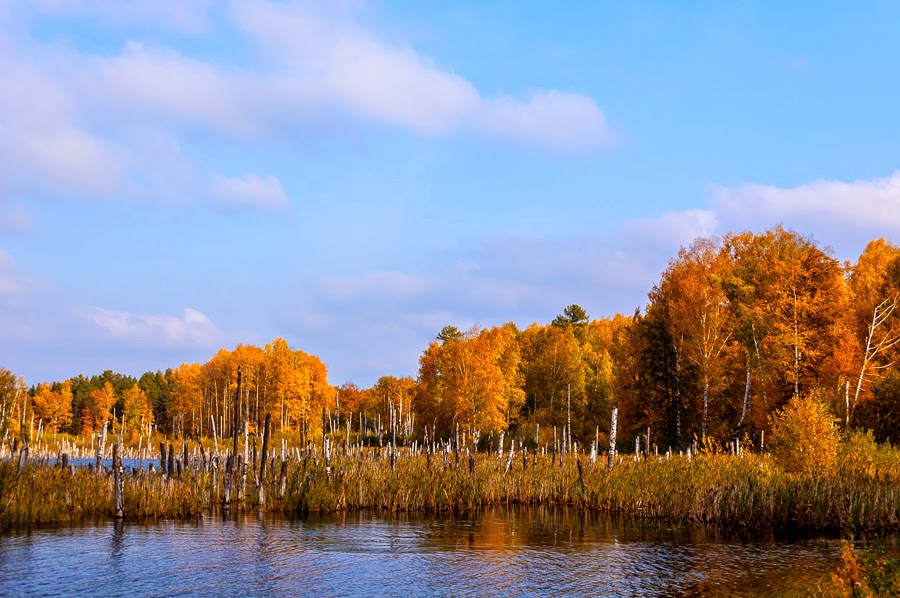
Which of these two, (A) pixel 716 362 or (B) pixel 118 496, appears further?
(A) pixel 716 362

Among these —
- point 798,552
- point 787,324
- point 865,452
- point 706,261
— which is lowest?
point 798,552

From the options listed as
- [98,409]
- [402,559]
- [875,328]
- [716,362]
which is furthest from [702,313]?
[98,409]

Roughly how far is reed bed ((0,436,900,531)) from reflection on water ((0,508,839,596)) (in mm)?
1616

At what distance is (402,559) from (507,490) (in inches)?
506

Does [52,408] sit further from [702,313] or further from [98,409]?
[702,313]

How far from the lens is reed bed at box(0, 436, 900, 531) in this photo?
77.8ft

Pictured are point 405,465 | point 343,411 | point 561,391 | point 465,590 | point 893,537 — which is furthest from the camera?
point 343,411

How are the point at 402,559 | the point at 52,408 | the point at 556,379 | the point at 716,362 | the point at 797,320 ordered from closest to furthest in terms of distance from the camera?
1. the point at 402,559
2. the point at 797,320
3. the point at 716,362
4. the point at 556,379
5. the point at 52,408

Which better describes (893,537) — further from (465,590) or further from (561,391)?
(561,391)

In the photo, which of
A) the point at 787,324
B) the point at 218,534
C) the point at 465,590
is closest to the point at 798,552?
the point at 465,590

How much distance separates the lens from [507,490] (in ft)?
102

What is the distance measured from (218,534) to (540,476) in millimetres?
14142

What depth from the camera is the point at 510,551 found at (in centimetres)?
2020

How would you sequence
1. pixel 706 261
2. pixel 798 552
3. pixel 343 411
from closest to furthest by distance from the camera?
pixel 798 552 → pixel 706 261 → pixel 343 411
